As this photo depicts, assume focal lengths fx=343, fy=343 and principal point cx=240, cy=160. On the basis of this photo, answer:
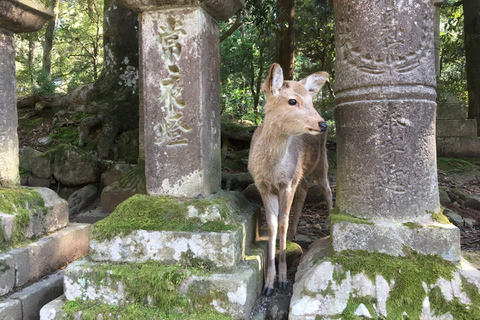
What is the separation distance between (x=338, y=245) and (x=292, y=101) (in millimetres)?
1082

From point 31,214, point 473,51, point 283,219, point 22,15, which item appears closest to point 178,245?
point 283,219

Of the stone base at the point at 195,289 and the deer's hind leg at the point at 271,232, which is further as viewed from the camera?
the deer's hind leg at the point at 271,232

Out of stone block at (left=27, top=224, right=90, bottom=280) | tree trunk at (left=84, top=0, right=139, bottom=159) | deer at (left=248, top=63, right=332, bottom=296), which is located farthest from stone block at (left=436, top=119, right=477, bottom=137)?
stone block at (left=27, top=224, right=90, bottom=280)

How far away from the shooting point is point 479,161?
23.4 ft

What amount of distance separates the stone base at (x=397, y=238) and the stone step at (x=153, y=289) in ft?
2.33

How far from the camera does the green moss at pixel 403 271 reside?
2.17 metres

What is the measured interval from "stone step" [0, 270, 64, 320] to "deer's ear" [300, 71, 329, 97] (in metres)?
2.64

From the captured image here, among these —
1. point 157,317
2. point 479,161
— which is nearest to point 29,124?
point 157,317

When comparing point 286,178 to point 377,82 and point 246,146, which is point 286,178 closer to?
point 377,82

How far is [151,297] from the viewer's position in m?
2.39

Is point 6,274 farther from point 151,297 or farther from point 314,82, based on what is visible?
point 314,82

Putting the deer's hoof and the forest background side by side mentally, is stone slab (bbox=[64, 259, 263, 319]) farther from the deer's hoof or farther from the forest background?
the forest background

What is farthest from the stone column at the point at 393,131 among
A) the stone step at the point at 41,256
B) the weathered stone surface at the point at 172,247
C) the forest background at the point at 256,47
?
the forest background at the point at 256,47

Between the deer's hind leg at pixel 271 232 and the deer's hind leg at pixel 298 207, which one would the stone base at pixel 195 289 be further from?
the deer's hind leg at pixel 298 207
